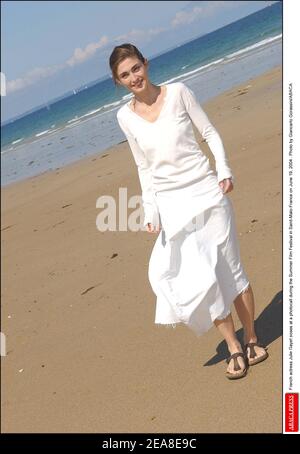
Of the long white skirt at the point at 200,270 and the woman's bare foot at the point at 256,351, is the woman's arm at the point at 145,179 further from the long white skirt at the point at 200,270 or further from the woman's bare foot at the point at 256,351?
the woman's bare foot at the point at 256,351

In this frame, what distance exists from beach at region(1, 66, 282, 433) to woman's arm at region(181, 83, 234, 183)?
42.5 inches

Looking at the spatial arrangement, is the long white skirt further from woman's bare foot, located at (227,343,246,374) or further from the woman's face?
the woman's face

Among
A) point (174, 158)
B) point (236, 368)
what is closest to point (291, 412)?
point (236, 368)

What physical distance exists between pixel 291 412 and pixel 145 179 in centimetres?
130

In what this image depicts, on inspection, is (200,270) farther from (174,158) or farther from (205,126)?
(205,126)

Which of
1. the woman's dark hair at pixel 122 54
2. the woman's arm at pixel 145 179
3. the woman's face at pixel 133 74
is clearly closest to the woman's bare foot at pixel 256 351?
the woman's arm at pixel 145 179

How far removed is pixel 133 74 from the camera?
9.73 feet

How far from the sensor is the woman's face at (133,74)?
2.95 metres

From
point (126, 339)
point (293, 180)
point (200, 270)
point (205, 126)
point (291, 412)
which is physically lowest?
point (126, 339)

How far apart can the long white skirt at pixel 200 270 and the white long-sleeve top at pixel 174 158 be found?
9 cm

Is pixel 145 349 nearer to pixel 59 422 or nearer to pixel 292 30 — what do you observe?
pixel 59 422

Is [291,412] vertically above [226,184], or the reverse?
[226,184]

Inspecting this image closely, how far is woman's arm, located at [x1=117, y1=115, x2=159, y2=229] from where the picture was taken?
3.19m
